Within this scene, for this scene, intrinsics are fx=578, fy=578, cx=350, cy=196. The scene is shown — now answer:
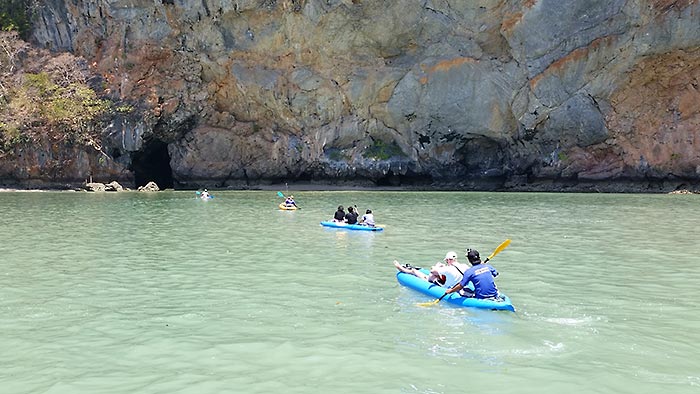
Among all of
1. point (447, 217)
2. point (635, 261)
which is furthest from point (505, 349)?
point (447, 217)

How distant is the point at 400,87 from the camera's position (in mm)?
43531

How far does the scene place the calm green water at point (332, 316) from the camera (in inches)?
241

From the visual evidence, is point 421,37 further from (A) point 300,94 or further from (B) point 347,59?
(A) point 300,94

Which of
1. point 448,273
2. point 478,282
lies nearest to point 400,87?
point 448,273

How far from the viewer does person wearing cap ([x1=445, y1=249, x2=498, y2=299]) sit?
8953 millimetres

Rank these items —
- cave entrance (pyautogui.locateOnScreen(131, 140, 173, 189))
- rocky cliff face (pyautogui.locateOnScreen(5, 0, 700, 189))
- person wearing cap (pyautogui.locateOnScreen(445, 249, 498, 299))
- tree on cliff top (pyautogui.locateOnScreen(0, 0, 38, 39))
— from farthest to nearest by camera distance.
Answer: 1. cave entrance (pyautogui.locateOnScreen(131, 140, 173, 189))
2. tree on cliff top (pyautogui.locateOnScreen(0, 0, 38, 39))
3. rocky cliff face (pyautogui.locateOnScreen(5, 0, 700, 189))
4. person wearing cap (pyautogui.locateOnScreen(445, 249, 498, 299))

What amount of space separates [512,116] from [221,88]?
2282cm

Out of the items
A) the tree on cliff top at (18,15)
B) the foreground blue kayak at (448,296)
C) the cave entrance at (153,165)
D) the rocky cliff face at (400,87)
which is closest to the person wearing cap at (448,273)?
the foreground blue kayak at (448,296)

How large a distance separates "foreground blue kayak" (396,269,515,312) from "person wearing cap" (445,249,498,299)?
11 cm

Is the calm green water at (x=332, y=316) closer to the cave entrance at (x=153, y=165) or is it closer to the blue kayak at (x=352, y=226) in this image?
the blue kayak at (x=352, y=226)

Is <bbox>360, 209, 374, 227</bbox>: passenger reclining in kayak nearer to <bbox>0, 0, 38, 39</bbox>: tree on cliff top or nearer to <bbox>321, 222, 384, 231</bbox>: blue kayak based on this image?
<bbox>321, 222, 384, 231</bbox>: blue kayak

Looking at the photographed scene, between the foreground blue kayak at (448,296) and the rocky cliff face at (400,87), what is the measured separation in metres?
32.2

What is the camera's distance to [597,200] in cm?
3209

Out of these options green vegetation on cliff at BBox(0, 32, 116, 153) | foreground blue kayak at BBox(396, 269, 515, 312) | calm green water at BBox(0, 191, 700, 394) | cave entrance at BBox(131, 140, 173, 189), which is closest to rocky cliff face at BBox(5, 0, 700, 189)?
cave entrance at BBox(131, 140, 173, 189)
